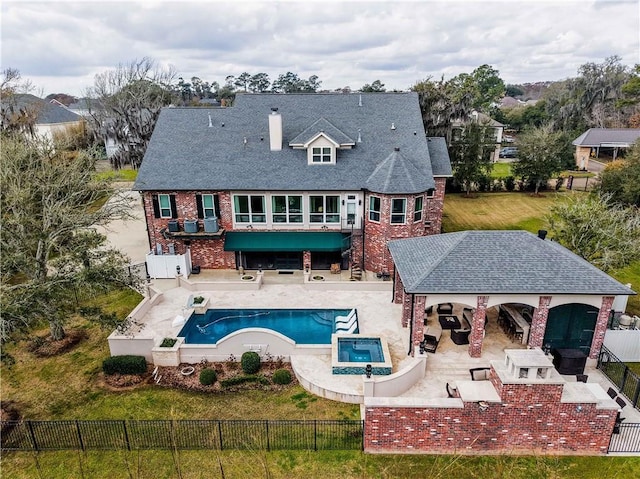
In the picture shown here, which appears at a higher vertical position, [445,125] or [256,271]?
[445,125]

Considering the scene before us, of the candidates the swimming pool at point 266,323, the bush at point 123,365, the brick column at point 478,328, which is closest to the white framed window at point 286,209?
the swimming pool at point 266,323

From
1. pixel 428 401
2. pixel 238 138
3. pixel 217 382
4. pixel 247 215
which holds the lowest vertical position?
pixel 217 382

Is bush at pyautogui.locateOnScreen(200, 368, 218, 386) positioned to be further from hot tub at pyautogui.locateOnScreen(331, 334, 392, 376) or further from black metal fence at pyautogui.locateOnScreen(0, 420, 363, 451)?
hot tub at pyautogui.locateOnScreen(331, 334, 392, 376)

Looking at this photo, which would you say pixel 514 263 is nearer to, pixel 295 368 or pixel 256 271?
pixel 295 368

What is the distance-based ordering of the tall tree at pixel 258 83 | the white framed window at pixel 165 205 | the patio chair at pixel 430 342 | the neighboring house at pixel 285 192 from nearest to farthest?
the patio chair at pixel 430 342, the neighboring house at pixel 285 192, the white framed window at pixel 165 205, the tall tree at pixel 258 83

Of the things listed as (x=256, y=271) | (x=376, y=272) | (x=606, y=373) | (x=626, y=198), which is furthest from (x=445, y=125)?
(x=606, y=373)

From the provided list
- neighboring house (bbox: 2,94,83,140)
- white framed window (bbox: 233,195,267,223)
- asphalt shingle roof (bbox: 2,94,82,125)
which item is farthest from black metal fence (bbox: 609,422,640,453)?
asphalt shingle roof (bbox: 2,94,82,125)

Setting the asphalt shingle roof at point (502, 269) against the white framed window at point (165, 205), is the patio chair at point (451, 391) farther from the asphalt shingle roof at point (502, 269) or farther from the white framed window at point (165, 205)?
the white framed window at point (165, 205)
